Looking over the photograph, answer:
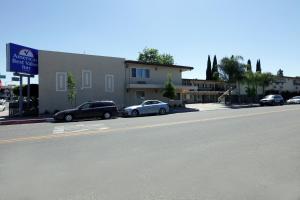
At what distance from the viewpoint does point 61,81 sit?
31.9 m

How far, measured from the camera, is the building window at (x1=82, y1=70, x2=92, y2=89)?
33562mm

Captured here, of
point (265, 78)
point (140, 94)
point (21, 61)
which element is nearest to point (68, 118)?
point (21, 61)

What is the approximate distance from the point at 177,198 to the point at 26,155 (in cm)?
579

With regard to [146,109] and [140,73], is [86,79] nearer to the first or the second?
[140,73]

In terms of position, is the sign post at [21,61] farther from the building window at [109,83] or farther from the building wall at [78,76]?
the building window at [109,83]

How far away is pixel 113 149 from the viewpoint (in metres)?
10.3

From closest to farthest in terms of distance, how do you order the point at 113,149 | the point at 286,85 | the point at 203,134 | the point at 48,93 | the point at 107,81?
the point at 113,149 < the point at 203,134 < the point at 48,93 < the point at 107,81 < the point at 286,85

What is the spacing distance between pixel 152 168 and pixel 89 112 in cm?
1811

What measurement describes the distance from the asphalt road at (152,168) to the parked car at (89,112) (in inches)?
450

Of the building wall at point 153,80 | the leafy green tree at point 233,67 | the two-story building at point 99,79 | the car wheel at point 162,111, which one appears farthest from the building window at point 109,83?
the leafy green tree at point 233,67

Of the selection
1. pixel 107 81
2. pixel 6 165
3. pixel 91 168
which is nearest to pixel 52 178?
pixel 91 168

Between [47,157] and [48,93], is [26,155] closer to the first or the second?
[47,157]

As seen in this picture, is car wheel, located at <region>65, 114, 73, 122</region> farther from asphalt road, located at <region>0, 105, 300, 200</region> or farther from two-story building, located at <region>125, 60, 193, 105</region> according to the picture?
two-story building, located at <region>125, 60, 193, 105</region>

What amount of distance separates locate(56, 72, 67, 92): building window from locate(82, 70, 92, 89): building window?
6.77 ft
